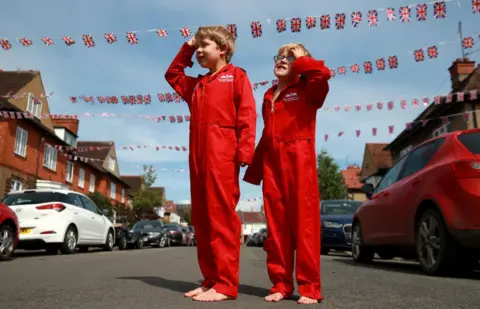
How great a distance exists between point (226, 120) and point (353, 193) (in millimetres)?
56057

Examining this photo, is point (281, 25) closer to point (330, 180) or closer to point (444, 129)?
point (444, 129)

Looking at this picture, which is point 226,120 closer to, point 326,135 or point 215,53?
point 215,53

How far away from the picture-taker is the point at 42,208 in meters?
10.9

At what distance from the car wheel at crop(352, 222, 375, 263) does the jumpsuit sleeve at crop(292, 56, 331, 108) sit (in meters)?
4.81

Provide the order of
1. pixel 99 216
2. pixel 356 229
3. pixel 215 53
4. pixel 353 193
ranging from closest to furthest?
pixel 215 53
pixel 356 229
pixel 99 216
pixel 353 193

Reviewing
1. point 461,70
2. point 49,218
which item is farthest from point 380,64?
point 461,70

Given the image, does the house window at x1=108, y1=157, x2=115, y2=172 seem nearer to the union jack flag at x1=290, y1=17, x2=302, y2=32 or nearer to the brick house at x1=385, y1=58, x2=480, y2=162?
the brick house at x1=385, y1=58, x2=480, y2=162

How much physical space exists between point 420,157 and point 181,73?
3647 millimetres

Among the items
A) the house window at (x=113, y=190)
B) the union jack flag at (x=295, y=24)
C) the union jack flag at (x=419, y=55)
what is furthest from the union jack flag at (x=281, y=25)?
the house window at (x=113, y=190)

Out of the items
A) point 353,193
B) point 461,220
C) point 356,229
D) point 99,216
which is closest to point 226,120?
point 461,220

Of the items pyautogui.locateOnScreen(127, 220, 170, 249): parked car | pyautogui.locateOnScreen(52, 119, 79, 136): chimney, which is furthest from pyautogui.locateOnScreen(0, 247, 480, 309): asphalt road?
pyautogui.locateOnScreen(52, 119, 79, 136): chimney

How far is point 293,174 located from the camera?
333 centimetres

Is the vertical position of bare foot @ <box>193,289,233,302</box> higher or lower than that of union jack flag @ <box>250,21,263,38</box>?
lower

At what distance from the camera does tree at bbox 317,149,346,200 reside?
37.2 meters
